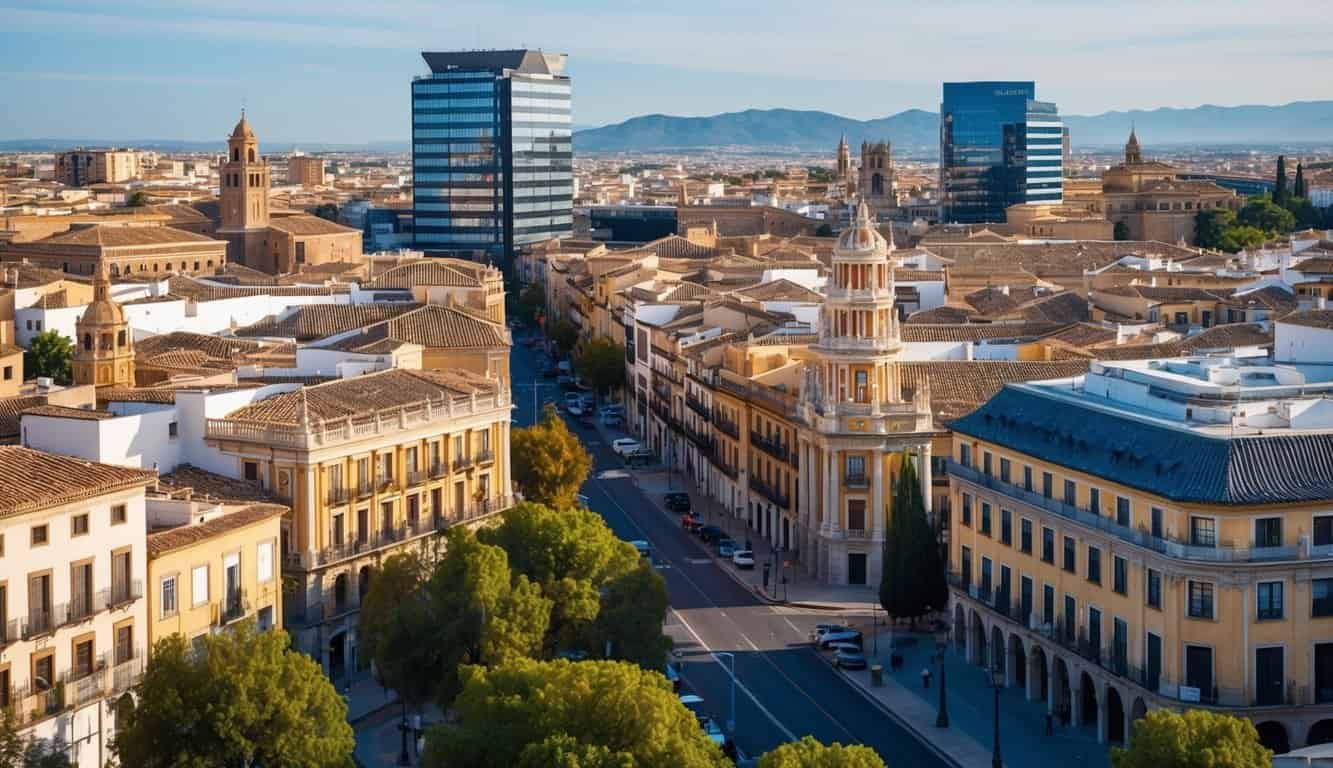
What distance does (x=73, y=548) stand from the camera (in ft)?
169

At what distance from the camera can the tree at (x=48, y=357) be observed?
103m

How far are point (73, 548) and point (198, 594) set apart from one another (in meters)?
6.11

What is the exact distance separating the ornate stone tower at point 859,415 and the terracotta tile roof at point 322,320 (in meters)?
24.9

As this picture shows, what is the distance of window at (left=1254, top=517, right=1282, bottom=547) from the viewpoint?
5481cm

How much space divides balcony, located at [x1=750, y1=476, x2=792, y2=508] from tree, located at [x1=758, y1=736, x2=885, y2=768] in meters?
44.9

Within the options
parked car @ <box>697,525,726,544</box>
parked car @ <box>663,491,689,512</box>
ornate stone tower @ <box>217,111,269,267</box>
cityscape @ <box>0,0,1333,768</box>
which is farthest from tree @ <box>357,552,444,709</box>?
ornate stone tower @ <box>217,111,269,267</box>

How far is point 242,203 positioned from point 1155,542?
135 metres

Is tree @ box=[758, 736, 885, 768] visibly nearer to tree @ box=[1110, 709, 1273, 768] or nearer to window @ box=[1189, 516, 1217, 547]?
tree @ box=[1110, 709, 1273, 768]

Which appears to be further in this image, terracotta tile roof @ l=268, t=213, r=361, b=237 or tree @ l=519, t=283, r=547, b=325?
tree @ l=519, t=283, r=547, b=325

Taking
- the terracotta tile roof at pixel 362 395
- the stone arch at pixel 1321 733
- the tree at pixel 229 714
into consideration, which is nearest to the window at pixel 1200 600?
the stone arch at pixel 1321 733

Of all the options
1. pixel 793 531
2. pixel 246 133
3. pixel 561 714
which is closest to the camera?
pixel 561 714

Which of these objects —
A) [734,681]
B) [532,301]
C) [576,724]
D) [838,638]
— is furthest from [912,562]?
[532,301]

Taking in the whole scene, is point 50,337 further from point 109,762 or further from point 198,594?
point 109,762

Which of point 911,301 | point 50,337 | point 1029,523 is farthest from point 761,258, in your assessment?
point 1029,523
